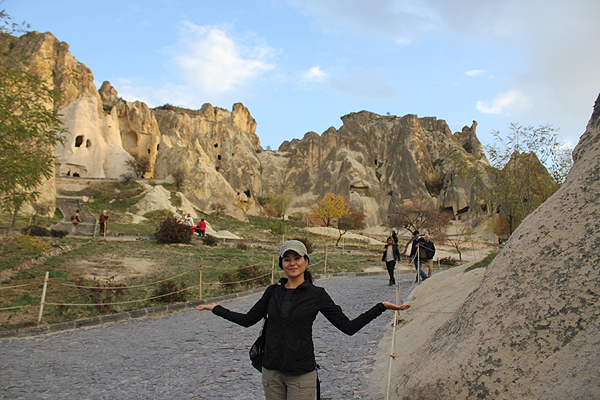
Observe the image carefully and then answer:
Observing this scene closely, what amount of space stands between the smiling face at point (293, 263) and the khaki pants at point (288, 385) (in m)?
0.63

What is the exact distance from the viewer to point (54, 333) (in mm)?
6734

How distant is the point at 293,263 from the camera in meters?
2.74

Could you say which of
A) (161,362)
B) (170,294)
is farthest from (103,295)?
(161,362)

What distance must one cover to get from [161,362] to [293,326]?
11.7ft

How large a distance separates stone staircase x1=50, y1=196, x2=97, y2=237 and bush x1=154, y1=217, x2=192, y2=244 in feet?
12.4

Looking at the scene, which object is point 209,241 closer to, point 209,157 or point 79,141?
point 79,141

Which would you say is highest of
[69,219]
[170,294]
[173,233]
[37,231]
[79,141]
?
[79,141]

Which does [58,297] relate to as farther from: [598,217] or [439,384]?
[598,217]

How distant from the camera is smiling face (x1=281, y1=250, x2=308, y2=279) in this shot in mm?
2732

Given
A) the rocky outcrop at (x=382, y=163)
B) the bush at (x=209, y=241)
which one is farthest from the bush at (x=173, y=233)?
the rocky outcrop at (x=382, y=163)

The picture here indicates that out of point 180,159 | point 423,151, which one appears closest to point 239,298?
point 180,159

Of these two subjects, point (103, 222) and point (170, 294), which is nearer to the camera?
point (170, 294)

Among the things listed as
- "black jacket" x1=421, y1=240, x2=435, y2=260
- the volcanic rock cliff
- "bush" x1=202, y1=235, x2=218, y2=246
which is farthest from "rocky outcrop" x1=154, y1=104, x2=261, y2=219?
"black jacket" x1=421, y1=240, x2=435, y2=260

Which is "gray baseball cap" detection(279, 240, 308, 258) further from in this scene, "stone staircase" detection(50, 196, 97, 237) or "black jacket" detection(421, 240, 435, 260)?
"stone staircase" detection(50, 196, 97, 237)
